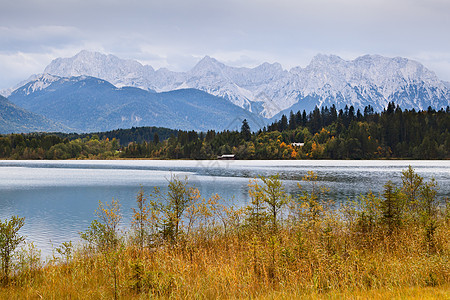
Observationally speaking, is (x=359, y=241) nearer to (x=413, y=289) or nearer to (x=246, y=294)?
(x=413, y=289)

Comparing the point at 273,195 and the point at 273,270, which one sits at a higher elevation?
the point at 273,195

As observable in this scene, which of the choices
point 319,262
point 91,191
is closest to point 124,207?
point 91,191

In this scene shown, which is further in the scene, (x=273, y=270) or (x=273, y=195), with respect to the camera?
(x=273, y=195)

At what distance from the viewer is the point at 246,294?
1207cm

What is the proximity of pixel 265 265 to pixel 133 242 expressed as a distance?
9.26m

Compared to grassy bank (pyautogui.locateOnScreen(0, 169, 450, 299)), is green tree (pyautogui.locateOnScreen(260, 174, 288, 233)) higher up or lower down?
higher up

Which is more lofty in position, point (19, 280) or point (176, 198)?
point (176, 198)

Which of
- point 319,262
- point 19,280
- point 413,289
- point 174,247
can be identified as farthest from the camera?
point 174,247

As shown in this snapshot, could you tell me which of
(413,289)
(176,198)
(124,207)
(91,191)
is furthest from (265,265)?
(91,191)

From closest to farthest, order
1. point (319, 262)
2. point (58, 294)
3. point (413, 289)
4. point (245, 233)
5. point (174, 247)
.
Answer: point (413, 289) < point (58, 294) < point (319, 262) < point (174, 247) < point (245, 233)

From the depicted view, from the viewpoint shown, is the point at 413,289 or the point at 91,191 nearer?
the point at 413,289

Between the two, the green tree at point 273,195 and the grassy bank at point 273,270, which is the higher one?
the green tree at point 273,195

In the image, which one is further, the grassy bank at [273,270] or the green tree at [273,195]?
the green tree at [273,195]

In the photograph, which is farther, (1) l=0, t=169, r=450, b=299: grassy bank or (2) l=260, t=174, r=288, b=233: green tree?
(2) l=260, t=174, r=288, b=233: green tree
